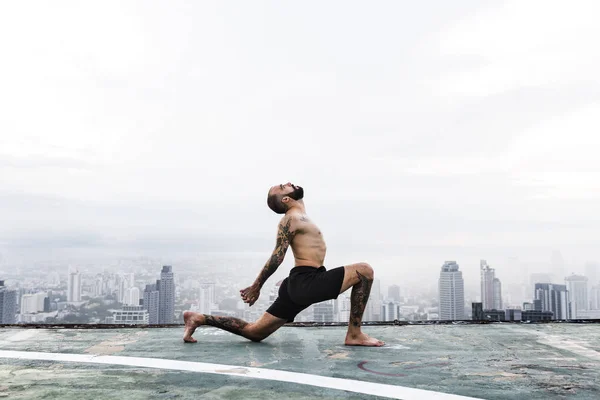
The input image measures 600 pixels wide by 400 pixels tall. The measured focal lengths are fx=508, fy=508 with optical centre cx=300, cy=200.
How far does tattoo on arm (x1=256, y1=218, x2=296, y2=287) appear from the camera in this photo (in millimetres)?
5656

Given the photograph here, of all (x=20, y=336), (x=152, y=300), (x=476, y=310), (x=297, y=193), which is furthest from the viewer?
(x=152, y=300)

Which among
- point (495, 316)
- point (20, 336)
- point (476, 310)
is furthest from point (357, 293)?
point (495, 316)

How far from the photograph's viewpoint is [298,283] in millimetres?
5691

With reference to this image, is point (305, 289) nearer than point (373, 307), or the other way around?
point (305, 289)

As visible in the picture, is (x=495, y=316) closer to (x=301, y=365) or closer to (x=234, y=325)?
(x=234, y=325)

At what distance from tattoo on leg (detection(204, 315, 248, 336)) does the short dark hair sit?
1.39m

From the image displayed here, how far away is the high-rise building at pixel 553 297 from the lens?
77.4m

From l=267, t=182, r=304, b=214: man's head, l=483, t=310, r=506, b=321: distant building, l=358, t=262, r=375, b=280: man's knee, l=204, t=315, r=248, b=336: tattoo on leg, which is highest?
l=267, t=182, r=304, b=214: man's head

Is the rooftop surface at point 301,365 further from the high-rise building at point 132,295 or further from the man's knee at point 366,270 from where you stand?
the high-rise building at point 132,295

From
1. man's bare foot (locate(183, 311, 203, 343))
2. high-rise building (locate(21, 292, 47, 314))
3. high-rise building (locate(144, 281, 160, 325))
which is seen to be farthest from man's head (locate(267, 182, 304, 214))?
high-rise building (locate(21, 292, 47, 314))

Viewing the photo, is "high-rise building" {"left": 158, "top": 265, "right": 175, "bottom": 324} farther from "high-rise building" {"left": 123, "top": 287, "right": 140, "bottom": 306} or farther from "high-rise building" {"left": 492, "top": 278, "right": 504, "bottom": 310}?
"high-rise building" {"left": 492, "top": 278, "right": 504, "bottom": 310}

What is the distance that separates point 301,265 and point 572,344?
3277mm

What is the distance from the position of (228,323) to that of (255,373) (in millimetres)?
1891

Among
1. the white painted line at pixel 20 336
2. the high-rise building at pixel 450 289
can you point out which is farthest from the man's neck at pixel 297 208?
the high-rise building at pixel 450 289
